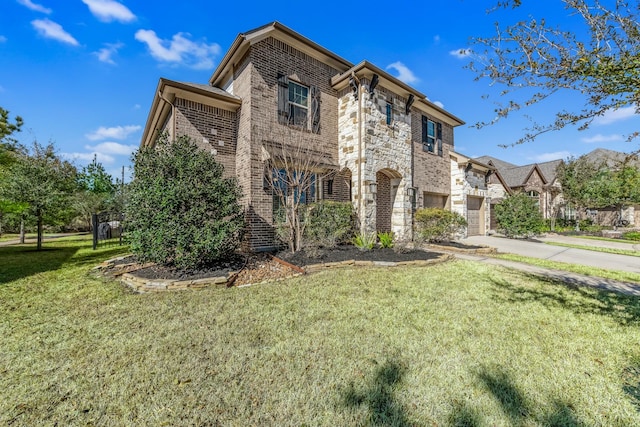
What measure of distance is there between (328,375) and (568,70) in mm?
4029

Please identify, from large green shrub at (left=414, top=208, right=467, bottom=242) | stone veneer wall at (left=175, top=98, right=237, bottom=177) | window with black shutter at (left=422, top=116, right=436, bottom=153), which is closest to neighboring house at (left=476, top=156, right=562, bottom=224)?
window with black shutter at (left=422, top=116, right=436, bottom=153)

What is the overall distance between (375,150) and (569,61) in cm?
739

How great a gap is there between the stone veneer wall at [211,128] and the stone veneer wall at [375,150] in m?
4.25

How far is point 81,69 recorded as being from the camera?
9461 millimetres

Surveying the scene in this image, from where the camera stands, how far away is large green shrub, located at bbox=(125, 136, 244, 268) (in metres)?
5.54

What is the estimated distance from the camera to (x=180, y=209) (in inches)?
226

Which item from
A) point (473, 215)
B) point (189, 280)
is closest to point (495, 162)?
point (473, 215)

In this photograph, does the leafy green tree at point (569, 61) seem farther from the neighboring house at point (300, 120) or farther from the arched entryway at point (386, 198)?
the arched entryway at point (386, 198)

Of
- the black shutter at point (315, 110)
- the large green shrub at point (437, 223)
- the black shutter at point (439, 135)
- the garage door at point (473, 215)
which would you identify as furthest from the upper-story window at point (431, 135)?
the black shutter at point (315, 110)

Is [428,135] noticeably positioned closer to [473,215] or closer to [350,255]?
[473,215]

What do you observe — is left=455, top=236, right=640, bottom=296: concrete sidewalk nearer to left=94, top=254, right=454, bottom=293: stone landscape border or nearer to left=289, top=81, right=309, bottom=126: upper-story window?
left=94, top=254, right=454, bottom=293: stone landscape border

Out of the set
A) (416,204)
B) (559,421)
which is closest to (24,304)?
(559,421)

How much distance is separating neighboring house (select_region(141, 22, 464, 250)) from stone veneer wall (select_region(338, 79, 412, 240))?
0.13 ft

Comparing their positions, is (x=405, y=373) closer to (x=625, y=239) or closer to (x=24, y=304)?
(x=24, y=304)
